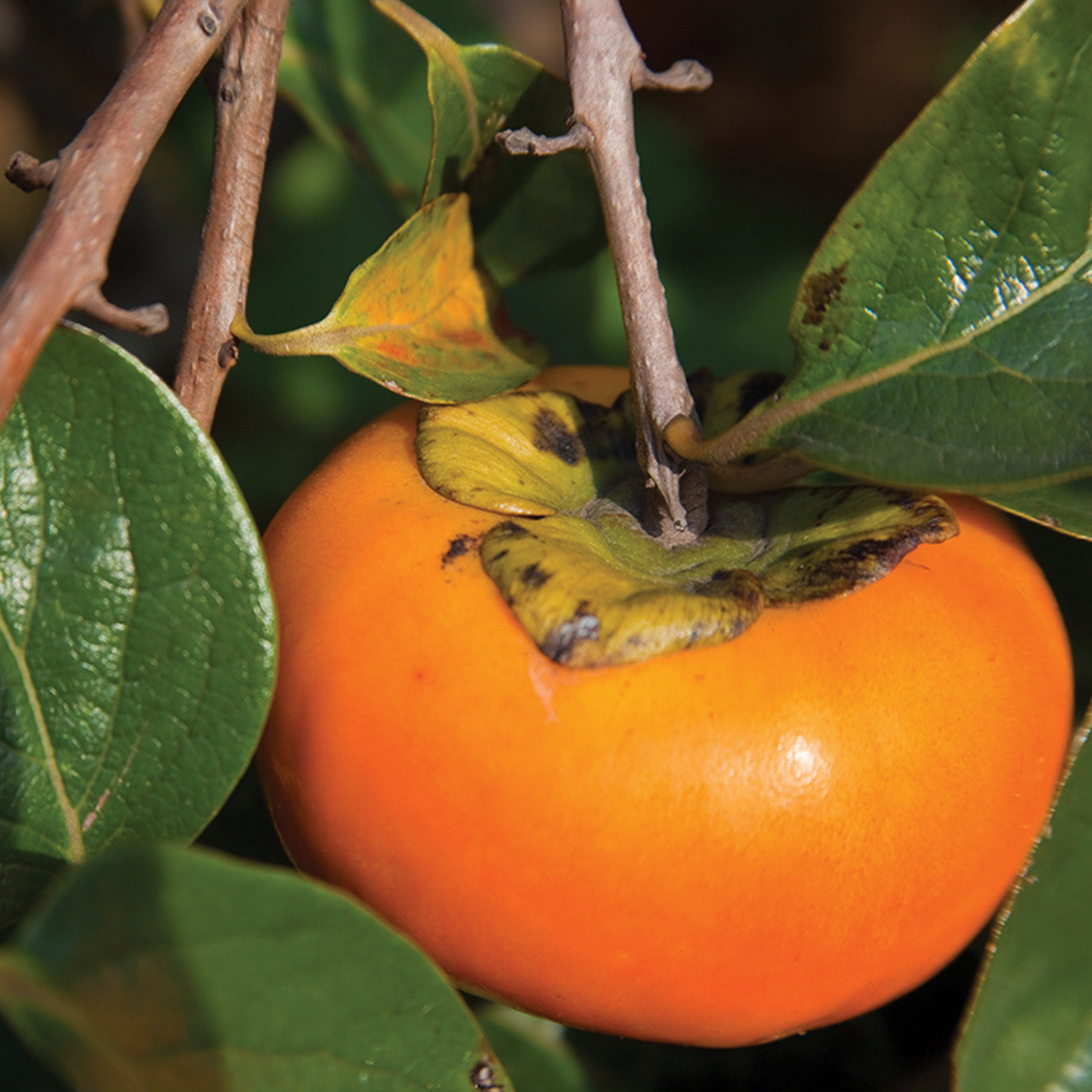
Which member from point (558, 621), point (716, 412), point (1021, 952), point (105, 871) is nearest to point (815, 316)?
point (716, 412)

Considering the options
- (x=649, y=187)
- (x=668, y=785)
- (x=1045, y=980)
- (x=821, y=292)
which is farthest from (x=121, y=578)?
(x=649, y=187)

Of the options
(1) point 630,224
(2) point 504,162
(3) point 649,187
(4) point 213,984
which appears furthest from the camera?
(3) point 649,187

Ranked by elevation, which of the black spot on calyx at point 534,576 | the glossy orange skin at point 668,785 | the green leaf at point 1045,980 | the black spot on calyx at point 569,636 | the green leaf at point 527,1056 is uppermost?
the black spot on calyx at point 534,576

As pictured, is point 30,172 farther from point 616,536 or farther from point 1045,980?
point 1045,980

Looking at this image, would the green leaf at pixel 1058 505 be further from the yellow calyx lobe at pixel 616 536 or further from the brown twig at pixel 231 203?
the brown twig at pixel 231 203

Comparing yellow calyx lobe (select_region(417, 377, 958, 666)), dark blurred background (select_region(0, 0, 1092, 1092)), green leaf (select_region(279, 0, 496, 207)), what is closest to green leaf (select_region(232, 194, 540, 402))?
yellow calyx lobe (select_region(417, 377, 958, 666))

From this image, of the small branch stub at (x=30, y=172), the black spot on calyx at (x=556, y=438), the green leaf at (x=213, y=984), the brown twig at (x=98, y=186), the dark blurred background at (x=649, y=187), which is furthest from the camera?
the dark blurred background at (x=649, y=187)

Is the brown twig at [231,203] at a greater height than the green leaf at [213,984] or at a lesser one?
greater

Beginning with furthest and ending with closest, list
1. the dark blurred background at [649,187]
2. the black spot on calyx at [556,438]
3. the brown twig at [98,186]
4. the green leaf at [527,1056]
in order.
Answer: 1. the dark blurred background at [649,187]
2. the green leaf at [527,1056]
3. the black spot on calyx at [556,438]
4. the brown twig at [98,186]

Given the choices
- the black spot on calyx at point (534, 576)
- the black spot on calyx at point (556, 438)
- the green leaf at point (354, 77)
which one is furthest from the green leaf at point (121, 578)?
the green leaf at point (354, 77)
